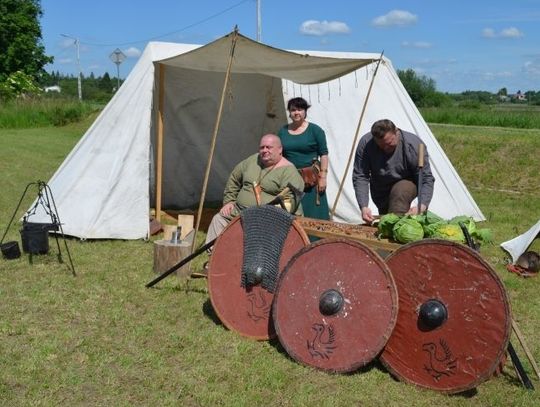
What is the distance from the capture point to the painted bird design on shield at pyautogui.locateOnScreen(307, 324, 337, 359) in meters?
3.24

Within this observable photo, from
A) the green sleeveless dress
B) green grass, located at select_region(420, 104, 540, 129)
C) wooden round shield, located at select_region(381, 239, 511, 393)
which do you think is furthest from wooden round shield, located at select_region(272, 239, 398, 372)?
green grass, located at select_region(420, 104, 540, 129)

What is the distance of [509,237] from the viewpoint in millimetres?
6773

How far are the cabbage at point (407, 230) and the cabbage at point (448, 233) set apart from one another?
0.26 feet

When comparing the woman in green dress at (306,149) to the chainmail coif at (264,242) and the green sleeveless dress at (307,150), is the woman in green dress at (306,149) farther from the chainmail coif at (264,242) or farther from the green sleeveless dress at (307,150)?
the chainmail coif at (264,242)

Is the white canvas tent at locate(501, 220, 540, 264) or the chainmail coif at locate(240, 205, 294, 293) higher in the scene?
the chainmail coif at locate(240, 205, 294, 293)

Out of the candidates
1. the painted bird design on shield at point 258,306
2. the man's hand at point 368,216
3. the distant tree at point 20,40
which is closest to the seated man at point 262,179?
the man's hand at point 368,216

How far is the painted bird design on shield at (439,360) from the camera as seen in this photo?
9.93 ft

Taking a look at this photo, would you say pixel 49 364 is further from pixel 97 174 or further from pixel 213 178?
pixel 213 178

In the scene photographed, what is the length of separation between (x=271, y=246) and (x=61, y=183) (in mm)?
3304

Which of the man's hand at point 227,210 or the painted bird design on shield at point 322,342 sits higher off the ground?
the man's hand at point 227,210

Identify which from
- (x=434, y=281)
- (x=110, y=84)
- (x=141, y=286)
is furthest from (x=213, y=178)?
(x=110, y=84)

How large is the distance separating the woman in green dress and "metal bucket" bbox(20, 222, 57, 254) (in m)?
2.17

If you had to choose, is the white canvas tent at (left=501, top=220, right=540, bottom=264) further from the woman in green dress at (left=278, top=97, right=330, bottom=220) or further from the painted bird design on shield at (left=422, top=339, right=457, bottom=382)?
the painted bird design on shield at (left=422, top=339, right=457, bottom=382)

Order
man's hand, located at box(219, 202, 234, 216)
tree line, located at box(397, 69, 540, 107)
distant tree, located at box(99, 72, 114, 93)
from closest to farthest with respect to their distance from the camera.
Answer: man's hand, located at box(219, 202, 234, 216), tree line, located at box(397, 69, 540, 107), distant tree, located at box(99, 72, 114, 93)
